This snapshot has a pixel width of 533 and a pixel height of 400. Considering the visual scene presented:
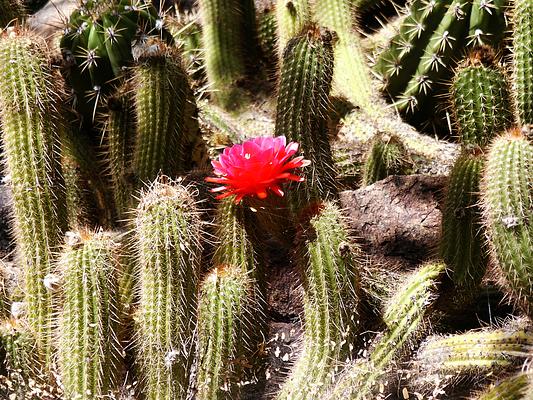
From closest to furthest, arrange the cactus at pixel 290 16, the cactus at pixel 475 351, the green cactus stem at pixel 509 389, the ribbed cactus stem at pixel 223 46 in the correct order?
1. the green cactus stem at pixel 509 389
2. the cactus at pixel 475 351
3. the cactus at pixel 290 16
4. the ribbed cactus stem at pixel 223 46

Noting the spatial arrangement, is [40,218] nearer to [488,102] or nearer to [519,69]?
[488,102]

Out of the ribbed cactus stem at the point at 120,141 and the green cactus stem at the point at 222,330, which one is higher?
the ribbed cactus stem at the point at 120,141

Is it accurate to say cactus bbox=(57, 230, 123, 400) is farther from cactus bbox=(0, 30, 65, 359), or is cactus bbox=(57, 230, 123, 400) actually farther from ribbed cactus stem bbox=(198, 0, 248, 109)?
ribbed cactus stem bbox=(198, 0, 248, 109)

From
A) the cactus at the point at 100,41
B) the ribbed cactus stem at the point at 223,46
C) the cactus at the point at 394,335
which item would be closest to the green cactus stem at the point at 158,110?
the cactus at the point at 100,41

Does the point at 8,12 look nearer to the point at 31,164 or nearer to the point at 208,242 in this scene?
the point at 31,164

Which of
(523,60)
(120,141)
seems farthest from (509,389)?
(120,141)

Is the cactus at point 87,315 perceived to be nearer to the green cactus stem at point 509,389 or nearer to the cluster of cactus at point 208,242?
the cluster of cactus at point 208,242

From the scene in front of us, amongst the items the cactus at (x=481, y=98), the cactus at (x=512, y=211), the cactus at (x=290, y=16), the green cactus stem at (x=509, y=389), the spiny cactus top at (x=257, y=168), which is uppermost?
the cactus at (x=290, y=16)
